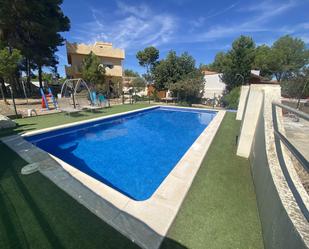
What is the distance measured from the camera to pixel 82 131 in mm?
9422

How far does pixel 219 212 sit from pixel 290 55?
46.3 metres

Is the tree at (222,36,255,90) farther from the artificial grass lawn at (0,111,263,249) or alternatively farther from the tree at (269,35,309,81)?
the artificial grass lawn at (0,111,263,249)

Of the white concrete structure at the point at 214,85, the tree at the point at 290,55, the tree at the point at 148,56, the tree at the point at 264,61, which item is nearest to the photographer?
the white concrete structure at the point at 214,85

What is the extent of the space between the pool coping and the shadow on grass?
0.43ft

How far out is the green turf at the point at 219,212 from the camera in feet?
7.95

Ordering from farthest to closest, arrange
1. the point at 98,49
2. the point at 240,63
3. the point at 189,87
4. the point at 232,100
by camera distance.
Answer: the point at 98,49 < the point at 240,63 < the point at 189,87 < the point at 232,100

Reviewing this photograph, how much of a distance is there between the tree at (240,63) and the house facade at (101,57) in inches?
676

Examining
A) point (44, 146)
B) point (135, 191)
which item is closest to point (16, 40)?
point (44, 146)

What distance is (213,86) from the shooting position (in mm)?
27031

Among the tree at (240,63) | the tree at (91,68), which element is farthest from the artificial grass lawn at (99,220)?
the tree at (240,63)

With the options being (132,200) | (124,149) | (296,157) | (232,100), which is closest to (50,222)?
(132,200)

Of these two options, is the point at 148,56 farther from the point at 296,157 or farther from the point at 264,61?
the point at 296,157

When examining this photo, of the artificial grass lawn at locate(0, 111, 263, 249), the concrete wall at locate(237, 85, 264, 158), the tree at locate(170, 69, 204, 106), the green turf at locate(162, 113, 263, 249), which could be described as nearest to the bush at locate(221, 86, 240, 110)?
the tree at locate(170, 69, 204, 106)

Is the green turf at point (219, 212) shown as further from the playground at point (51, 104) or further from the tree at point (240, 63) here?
the tree at point (240, 63)
